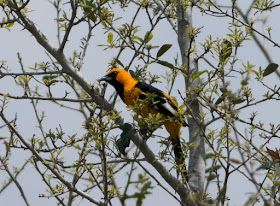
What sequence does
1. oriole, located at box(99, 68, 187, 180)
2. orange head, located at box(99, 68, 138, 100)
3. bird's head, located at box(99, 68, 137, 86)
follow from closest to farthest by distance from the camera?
oriole, located at box(99, 68, 187, 180)
orange head, located at box(99, 68, 138, 100)
bird's head, located at box(99, 68, 137, 86)

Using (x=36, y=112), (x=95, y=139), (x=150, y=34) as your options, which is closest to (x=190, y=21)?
(x=150, y=34)

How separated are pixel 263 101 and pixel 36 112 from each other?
6.23ft

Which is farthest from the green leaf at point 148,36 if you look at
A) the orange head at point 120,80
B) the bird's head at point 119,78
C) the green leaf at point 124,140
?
the bird's head at point 119,78

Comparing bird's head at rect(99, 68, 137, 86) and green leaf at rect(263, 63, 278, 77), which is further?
bird's head at rect(99, 68, 137, 86)

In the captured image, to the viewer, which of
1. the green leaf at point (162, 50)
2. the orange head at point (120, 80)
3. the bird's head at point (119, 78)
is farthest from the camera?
the bird's head at point (119, 78)

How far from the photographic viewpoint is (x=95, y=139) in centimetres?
239

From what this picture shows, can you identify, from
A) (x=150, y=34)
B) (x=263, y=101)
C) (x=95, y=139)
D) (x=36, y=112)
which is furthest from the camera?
(x=36, y=112)

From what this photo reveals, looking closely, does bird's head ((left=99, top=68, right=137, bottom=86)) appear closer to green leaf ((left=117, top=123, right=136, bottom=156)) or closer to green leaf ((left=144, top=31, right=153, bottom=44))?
green leaf ((left=144, top=31, right=153, bottom=44))

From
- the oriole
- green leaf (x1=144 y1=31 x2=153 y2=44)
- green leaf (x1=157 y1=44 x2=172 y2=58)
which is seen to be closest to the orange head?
the oriole

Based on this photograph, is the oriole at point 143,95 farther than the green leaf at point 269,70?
Yes

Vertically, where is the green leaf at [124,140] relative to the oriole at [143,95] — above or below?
below

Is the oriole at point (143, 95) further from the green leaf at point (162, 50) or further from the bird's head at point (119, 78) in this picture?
the green leaf at point (162, 50)

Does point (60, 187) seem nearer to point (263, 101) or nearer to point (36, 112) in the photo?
point (36, 112)

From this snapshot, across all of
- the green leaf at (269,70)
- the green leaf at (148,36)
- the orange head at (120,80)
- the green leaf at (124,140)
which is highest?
the orange head at (120,80)
